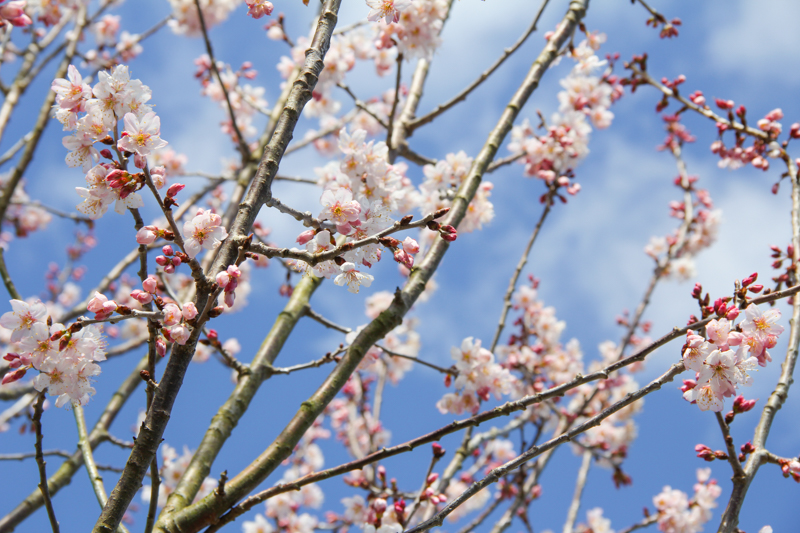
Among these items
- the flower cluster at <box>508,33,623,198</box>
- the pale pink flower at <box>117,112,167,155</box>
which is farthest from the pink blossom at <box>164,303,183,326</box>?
the flower cluster at <box>508,33,623,198</box>

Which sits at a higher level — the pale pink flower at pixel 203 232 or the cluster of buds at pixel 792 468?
the pale pink flower at pixel 203 232

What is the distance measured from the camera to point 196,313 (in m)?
1.40

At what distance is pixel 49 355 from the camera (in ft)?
5.20

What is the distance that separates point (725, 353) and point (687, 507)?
4.76 metres

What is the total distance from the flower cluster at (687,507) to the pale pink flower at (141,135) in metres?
5.34

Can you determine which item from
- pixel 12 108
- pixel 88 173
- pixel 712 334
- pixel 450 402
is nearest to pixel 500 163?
pixel 450 402

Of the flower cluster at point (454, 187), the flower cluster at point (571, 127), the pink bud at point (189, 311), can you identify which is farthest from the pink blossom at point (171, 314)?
the flower cluster at point (571, 127)

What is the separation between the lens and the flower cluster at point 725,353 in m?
1.64

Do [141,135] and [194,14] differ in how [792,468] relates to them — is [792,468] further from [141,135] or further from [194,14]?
[194,14]

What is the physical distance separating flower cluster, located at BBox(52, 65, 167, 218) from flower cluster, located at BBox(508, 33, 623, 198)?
2941 mm

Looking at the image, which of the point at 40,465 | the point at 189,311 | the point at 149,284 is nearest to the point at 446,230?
the point at 189,311

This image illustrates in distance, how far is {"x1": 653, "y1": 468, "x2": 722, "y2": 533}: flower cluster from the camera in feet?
16.7

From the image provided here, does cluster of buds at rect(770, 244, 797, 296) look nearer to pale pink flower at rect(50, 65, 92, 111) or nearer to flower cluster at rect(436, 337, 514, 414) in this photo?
flower cluster at rect(436, 337, 514, 414)

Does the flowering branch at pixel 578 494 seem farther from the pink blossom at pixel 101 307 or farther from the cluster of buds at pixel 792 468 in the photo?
the pink blossom at pixel 101 307
